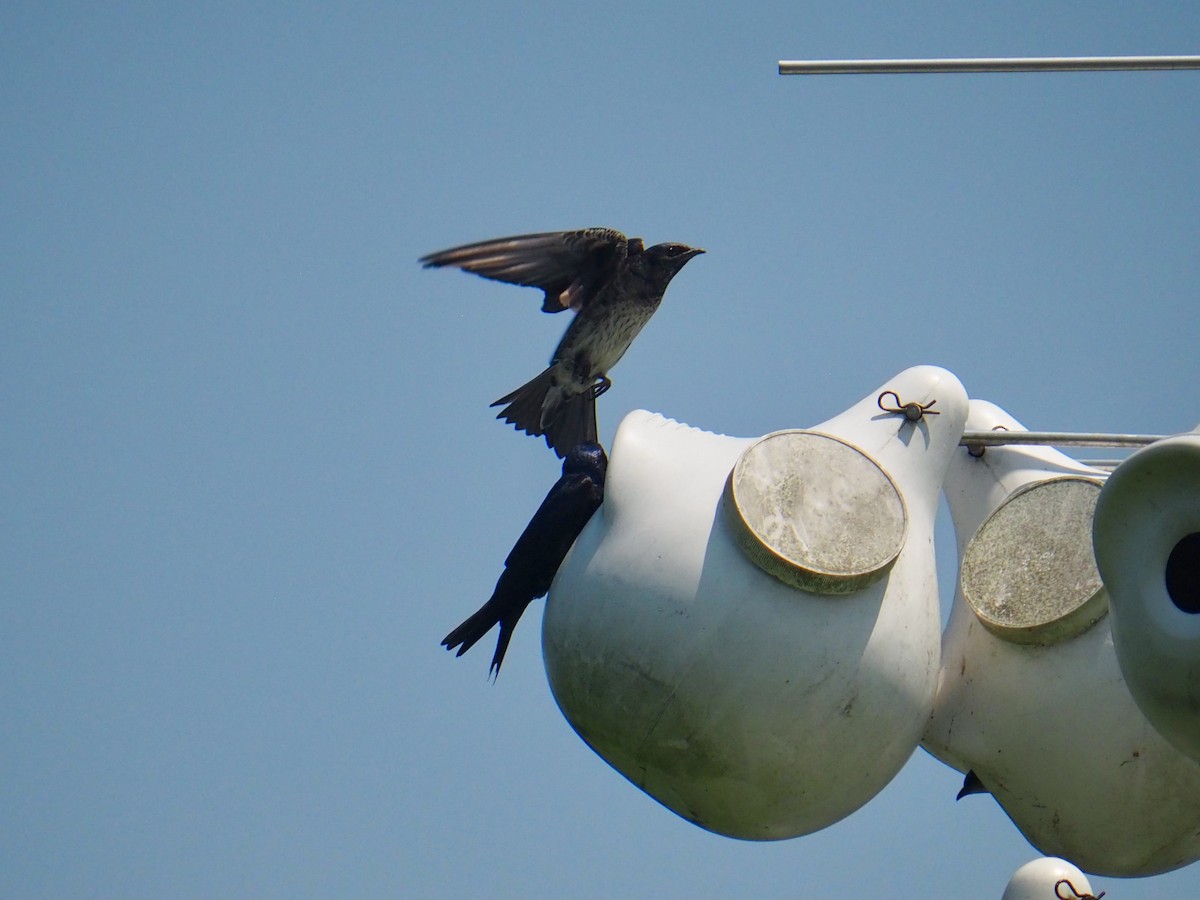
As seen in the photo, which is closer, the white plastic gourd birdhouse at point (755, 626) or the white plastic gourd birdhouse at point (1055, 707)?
the white plastic gourd birdhouse at point (755, 626)

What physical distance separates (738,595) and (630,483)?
1.92ft

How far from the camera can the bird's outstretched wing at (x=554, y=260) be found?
688 centimetres

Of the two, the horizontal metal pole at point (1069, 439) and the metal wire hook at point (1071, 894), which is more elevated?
the horizontal metal pole at point (1069, 439)

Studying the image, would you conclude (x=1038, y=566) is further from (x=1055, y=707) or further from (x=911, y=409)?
(x=911, y=409)

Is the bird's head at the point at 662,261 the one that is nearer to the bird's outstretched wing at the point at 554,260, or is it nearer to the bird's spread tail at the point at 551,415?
the bird's outstretched wing at the point at 554,260

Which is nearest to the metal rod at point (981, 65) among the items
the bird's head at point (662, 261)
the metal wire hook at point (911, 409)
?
the metal wire hook at point (911, 409)

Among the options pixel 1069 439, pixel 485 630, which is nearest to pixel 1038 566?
pixel 1069 439

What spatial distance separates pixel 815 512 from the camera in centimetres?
569

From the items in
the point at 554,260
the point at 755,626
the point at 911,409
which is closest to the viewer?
the point at 755,626

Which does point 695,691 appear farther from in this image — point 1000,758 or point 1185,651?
point 1185,651

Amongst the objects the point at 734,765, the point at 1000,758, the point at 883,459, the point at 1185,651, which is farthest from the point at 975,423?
the point at 1185,651

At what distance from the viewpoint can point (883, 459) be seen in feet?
19.5

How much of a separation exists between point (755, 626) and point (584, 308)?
2596 mm

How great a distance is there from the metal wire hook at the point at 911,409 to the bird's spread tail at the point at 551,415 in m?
1.97
